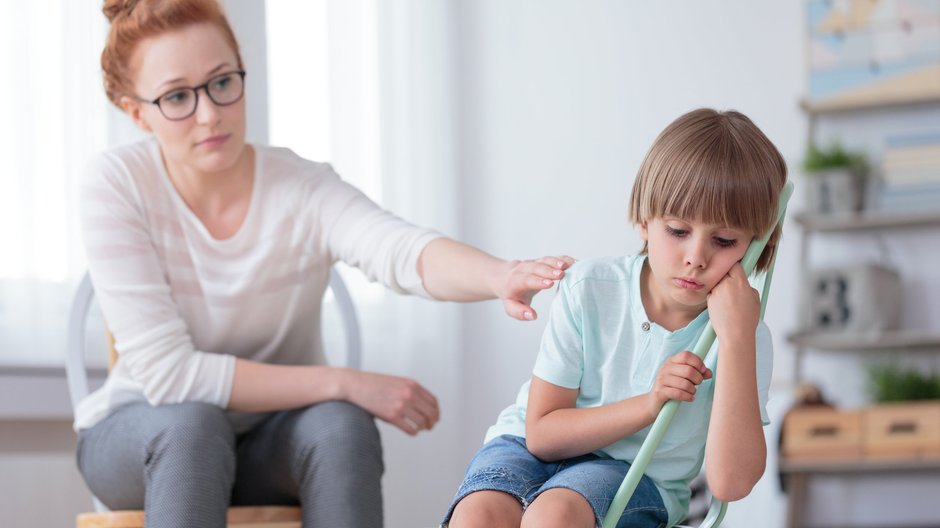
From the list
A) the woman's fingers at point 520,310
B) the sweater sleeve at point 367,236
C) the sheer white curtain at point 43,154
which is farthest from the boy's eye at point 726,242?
the sheer white curtain at point 43,154

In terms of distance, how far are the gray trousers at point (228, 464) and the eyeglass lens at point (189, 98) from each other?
0.41 metres

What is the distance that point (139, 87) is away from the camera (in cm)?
156

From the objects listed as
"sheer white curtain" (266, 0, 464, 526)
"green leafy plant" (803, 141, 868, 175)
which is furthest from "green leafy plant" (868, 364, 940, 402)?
"sheer white curtain" (266, 0, 464, 526)

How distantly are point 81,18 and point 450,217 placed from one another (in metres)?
1.37

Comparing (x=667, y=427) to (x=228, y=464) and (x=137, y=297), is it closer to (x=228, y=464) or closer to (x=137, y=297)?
(x=228, y=464)

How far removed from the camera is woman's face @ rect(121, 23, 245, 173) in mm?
1528

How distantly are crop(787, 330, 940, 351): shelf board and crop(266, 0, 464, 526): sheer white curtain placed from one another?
Answer: 93 centimetres

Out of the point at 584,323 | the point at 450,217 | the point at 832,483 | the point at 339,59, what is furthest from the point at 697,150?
the point at 832,483

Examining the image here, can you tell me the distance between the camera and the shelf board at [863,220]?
3.25 meters

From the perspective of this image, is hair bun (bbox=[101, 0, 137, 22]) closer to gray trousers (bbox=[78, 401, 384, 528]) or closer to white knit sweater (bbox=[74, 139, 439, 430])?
white knit sweater (bbox=[74, 139, 439, 430])

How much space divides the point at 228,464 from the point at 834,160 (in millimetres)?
2424

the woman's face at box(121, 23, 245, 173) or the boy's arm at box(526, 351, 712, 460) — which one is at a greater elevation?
the woman's face at box(121, 23, 245, 173)

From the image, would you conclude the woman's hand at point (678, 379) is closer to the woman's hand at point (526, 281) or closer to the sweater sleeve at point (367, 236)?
the woman's hand at point (526, 281)

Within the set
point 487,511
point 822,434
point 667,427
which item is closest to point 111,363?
point 487,511
